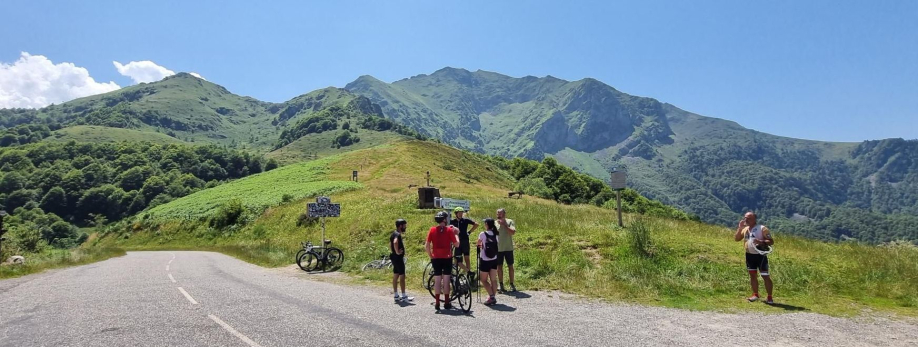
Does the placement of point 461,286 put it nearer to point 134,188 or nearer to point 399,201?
point 399,201

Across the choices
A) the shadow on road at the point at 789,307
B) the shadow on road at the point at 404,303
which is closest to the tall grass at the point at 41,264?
the shadow on road at the point at 404,303

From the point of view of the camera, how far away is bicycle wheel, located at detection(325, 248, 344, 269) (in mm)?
21500

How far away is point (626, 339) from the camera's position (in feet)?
27.3

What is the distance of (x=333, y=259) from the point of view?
21.7m

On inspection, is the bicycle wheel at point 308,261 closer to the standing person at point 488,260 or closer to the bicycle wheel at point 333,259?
the bicycle wheel at point 333,259

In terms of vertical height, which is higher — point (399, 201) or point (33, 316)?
point (399, 201)

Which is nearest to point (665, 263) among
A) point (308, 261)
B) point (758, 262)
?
point (758, 262)

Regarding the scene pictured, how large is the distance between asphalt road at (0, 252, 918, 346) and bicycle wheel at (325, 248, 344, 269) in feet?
25.4

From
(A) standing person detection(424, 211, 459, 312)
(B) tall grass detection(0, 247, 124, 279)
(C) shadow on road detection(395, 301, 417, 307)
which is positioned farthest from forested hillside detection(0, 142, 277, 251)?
(A) standing person detection(424, 211, 459, 312)

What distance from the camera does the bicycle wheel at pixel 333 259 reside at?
21.5 m

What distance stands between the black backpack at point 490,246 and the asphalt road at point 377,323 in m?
1.26

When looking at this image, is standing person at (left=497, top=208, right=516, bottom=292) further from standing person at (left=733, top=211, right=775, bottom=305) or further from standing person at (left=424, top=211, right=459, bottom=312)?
standing person at (left=733, top=211, right=775, bottom=305)

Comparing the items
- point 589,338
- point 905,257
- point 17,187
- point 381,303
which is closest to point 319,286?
point 381,303

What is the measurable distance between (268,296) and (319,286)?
2616 mm
